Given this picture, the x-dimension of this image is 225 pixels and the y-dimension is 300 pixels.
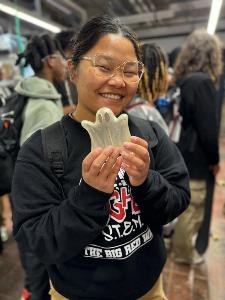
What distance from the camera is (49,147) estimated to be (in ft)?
2.78

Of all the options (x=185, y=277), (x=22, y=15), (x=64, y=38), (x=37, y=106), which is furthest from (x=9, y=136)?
(x=22, y=15)

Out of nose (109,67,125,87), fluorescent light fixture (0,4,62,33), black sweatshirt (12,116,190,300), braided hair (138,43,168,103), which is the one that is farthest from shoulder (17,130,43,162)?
fluorescent light fixture (0,4,62,33)

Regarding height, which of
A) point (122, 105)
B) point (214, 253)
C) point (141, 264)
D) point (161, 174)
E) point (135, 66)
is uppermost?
point (135, 66)

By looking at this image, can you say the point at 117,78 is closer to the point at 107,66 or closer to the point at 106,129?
the point at 107,66

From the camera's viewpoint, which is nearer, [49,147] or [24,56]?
[49,147]

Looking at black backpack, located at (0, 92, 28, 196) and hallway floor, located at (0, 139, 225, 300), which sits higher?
black backpack, located at (0, 92, 28, 196)

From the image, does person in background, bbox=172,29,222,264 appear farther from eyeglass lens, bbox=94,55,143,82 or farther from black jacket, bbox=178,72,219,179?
eyeglass lens, bbox=94,55,143,82

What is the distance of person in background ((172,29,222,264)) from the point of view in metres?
1.91

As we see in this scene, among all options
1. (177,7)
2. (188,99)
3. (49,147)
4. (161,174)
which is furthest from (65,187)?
(177,7)

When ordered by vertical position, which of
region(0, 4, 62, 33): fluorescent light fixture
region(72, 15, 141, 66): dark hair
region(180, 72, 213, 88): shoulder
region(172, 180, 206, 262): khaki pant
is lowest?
region(172, 180, 206, 262): khaki pant

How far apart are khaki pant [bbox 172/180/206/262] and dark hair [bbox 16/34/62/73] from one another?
4.74 ft

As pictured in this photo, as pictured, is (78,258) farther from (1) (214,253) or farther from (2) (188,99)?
(1) (214,253)

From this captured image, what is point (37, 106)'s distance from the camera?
158 centimetres

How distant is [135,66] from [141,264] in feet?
2.16
